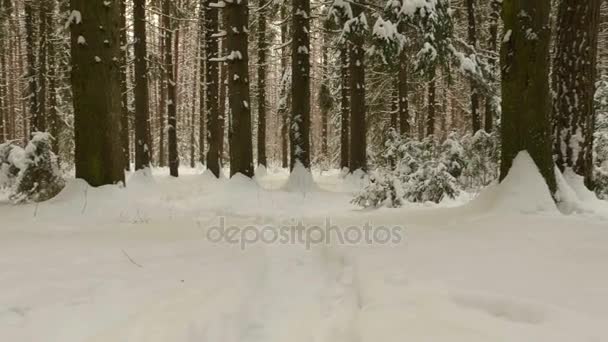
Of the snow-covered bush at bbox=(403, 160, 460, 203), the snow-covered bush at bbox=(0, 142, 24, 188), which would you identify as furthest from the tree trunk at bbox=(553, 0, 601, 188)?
the snow-covered bush at bbox=(0, 142, 24, 188)

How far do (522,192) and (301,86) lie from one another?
7.18 metres

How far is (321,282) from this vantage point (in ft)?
13.5

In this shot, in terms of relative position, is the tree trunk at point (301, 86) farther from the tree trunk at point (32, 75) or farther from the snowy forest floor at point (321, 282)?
the tree trunk at point (32, 75)

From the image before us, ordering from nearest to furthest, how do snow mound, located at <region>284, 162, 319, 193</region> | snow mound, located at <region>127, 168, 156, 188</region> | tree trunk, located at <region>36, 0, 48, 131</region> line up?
snow mound, located at <region>284, 162, 319, 193</region>, snow mound, located at <region>127, 168, 156, 188</region>, tree trunk, located at <region>36, 0, 48, 131</region>

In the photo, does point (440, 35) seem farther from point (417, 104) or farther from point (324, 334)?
point (417, 104)

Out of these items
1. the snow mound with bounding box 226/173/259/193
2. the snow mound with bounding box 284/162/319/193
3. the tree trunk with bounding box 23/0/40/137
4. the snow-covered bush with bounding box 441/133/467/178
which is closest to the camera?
the snow-covered bush with bounding box 441/133/467/178

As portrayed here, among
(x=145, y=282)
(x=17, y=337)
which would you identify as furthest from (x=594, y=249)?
(x=17, y=337)

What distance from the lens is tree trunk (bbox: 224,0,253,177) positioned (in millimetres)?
11101

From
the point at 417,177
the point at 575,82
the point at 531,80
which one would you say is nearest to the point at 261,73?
the point at 417,177

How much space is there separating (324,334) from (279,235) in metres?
3.12
